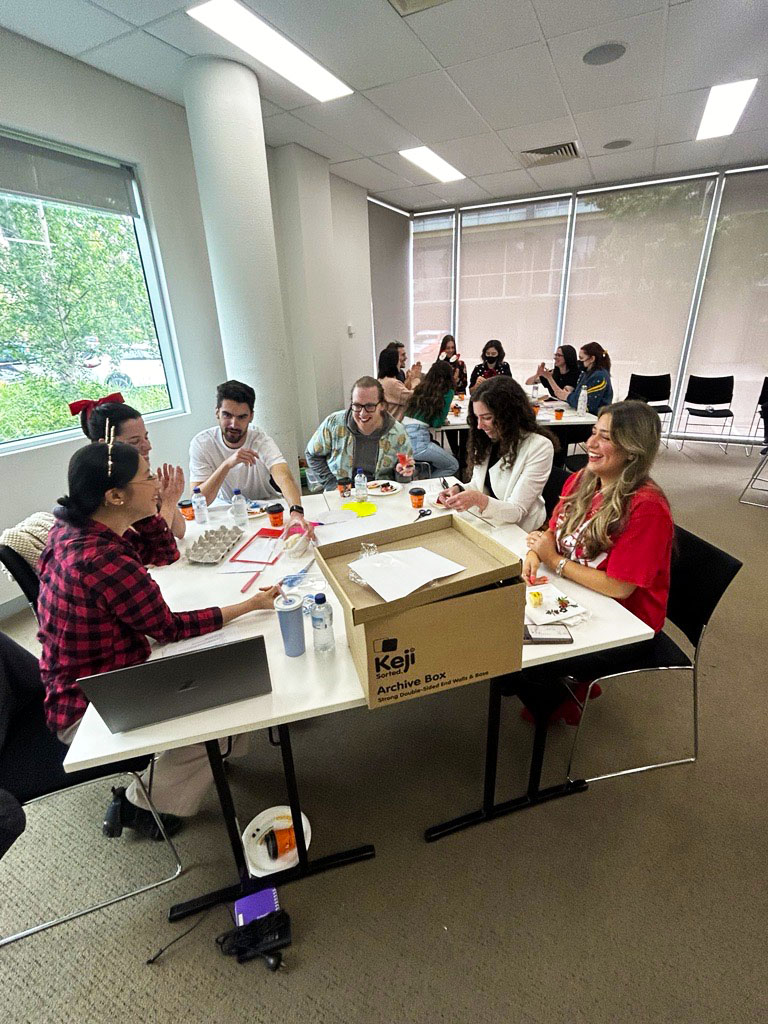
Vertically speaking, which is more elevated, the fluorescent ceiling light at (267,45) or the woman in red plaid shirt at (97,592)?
the fluorescent ceiling light at (267,45)

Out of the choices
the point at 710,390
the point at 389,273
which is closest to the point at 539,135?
the point at 389,273

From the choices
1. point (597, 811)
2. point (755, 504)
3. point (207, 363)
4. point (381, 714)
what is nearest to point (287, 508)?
point (381, 714)

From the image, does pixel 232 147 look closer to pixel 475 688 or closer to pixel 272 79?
pixel 272 79

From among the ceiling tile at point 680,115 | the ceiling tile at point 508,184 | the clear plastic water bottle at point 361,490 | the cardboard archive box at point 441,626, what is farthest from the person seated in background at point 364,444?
the ceiling tile at point 508,184

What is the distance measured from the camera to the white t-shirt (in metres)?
2.54

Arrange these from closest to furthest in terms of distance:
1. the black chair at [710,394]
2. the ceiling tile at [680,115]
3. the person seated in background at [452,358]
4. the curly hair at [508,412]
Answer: the curly hair at [508,412], the ceiling tile at [680,115], the black chair at [710,394], the person seated in background at [452,358]

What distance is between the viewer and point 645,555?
4.71 ft

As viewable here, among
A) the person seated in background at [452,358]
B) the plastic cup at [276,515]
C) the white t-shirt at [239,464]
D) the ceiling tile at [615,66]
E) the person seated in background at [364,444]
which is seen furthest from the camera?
the person seated in background at [452,358]

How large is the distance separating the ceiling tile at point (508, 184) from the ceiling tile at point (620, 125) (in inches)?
38.0

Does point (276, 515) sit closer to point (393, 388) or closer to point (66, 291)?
point (66, 291)

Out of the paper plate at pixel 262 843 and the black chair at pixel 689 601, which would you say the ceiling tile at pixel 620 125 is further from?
the paper plate at pixel 262 843

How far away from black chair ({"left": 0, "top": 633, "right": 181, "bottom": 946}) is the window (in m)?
1.99

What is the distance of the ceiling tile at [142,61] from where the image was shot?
264 cm

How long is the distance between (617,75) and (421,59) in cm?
139
